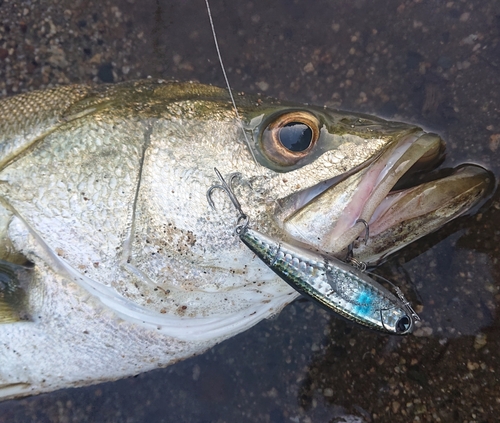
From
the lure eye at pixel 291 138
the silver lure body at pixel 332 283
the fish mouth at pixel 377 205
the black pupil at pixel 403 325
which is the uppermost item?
the lure eye at pixel 291 138

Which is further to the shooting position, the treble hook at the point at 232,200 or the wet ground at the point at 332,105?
the wet ground at the point at 332,105

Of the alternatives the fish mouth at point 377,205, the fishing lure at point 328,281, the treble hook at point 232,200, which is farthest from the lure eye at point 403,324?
the treble hook at point 232,200

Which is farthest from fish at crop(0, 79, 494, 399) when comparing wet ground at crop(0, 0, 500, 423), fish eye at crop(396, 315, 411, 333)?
wet ground at crop(0, 0, 500, 423)

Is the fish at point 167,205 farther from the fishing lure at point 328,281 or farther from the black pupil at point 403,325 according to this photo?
the black pupil at point 403,325

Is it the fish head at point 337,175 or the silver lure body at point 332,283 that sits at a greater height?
the fish head at point 337,175

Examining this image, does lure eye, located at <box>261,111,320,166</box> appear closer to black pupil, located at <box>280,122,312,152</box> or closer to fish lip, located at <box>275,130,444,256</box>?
black pupil, located at <box>280,122,312,152</box>

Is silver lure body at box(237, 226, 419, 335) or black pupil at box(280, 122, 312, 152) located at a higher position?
black pupil at box(280, 122, 312, 152)

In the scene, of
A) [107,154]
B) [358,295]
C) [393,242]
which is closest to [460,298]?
[393,242]
